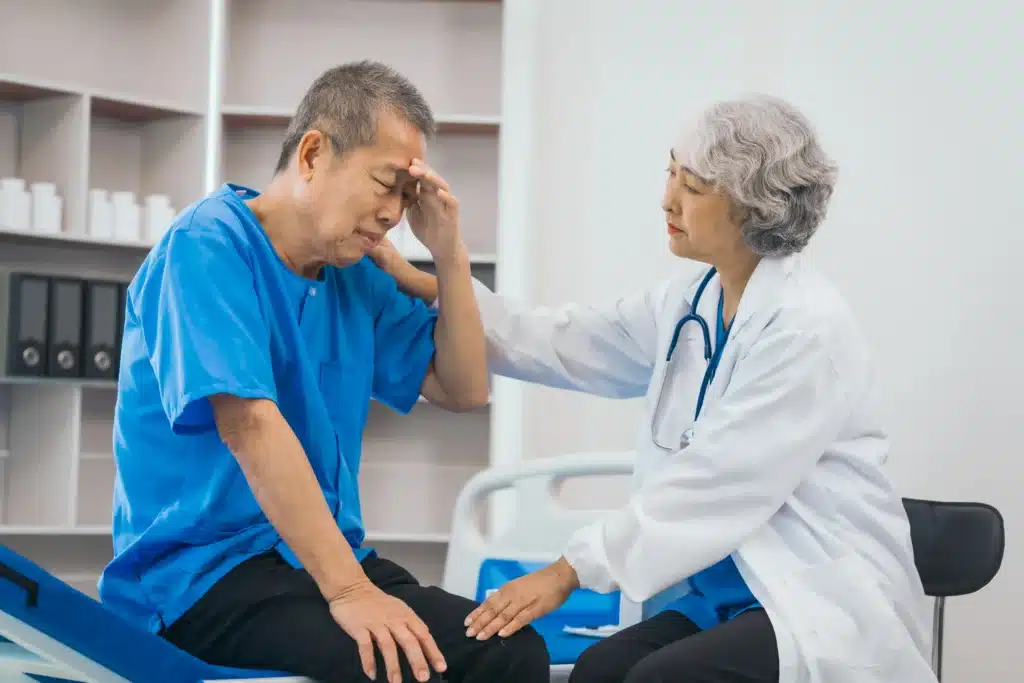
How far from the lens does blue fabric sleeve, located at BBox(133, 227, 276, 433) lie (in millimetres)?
1294

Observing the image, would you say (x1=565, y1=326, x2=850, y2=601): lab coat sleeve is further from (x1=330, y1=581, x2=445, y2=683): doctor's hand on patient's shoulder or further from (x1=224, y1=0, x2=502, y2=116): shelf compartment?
(x1=224, y1=0, x2=502, y2=116): shelf compartment

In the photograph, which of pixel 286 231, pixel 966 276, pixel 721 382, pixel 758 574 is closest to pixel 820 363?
pixel 721 382

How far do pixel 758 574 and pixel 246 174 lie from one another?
2686mm

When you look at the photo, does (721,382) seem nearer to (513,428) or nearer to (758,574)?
(758,574)

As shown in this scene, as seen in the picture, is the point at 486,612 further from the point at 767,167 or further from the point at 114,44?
the point at 114,44

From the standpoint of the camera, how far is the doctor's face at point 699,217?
165cm

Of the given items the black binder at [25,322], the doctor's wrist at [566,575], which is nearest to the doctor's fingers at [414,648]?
the doctor's wrist at [566,575]

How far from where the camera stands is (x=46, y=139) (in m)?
3.47

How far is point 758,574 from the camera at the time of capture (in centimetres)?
150

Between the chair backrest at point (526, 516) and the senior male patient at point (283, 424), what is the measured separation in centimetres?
55

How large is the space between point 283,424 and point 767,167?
2.46 ft

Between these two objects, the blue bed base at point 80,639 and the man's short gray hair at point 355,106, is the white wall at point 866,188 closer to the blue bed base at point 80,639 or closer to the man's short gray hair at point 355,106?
the man's short gray hair at point 355,106

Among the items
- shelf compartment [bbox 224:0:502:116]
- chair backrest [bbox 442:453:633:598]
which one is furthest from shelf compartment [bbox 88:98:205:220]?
chair backrest [bbox 442:453:633:598]

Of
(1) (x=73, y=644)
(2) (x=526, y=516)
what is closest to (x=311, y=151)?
(1) (x=73, y=644)
